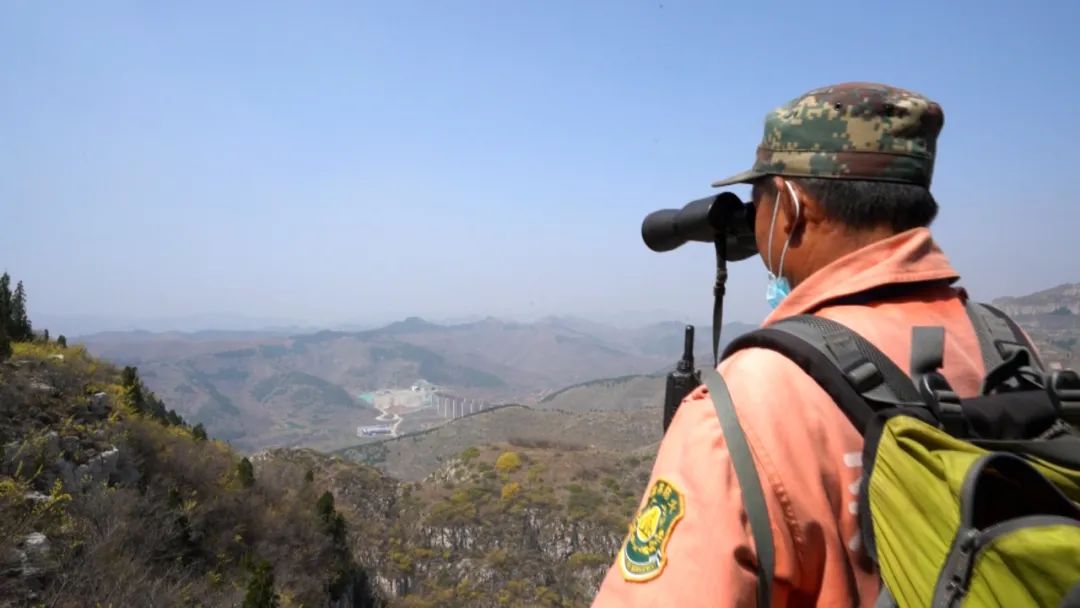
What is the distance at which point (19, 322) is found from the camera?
58.1ft

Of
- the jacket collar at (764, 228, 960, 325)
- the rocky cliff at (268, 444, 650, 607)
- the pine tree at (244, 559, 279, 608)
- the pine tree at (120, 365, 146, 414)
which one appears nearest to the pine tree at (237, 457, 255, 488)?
the pine tree at (120, 365, 146, 414)

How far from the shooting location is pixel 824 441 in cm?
122

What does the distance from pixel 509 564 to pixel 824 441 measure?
2965 centimetres

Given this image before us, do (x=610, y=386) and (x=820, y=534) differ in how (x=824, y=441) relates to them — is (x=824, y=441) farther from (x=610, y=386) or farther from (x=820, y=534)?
(x=610, y=386)

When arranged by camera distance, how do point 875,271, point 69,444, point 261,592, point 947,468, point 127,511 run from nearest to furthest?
point 947,468, point 875,271, point 261,592, point 127,511, point 69,444

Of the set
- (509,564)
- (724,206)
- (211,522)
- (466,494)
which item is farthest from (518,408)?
(724,206)

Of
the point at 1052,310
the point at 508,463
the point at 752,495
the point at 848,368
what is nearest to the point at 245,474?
the point at 752,495

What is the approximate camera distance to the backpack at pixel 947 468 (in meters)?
0.92

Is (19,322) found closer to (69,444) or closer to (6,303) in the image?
(6,303)

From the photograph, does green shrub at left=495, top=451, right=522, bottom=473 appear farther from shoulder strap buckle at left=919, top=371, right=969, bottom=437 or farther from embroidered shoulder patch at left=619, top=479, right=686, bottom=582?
shoulder strap buckle at left=919, top=371, right=969, bottom=437

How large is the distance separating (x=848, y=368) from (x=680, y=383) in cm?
81

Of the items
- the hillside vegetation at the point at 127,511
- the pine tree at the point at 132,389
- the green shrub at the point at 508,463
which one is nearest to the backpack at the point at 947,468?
the hillside vegetation at the point at 127,511

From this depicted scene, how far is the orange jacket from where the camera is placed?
1123mm

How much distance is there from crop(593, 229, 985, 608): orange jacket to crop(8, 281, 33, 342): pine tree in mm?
21042
